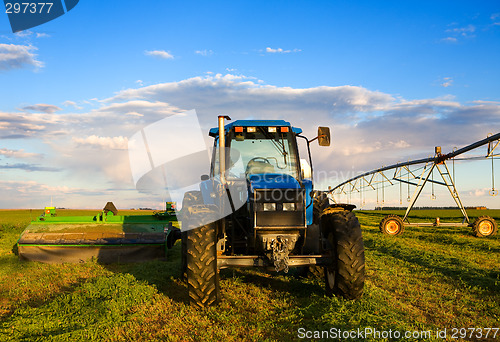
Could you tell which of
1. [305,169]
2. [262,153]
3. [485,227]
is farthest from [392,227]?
[262,153]

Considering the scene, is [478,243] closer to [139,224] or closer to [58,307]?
[139,224]

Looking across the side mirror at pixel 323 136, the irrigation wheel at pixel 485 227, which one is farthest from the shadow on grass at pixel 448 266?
the irrigation wheel at pixel 485 227

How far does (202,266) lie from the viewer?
636cm

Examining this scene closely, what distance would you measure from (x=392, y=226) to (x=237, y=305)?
14.1 meters

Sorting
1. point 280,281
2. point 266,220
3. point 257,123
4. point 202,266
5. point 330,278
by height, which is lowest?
point 280,281

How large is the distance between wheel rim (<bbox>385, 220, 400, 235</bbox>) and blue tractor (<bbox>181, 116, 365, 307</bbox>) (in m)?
12.2

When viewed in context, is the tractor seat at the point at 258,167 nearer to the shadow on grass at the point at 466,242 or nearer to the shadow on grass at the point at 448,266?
the shadow on grass at the point at 448,266

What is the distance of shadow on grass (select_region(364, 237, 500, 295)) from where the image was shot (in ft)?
27.1

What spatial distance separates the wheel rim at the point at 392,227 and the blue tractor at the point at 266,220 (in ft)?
40.0

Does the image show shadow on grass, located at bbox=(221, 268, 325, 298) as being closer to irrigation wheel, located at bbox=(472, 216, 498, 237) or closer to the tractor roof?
the tractor roof

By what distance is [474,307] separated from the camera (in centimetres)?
661

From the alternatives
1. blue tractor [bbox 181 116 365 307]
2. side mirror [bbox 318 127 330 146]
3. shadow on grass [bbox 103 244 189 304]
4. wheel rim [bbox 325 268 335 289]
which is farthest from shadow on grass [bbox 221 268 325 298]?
side mirror [bbox 318 127 330 146]

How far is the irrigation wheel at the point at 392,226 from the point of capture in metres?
19.0

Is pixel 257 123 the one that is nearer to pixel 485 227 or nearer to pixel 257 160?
pixel 257 160
